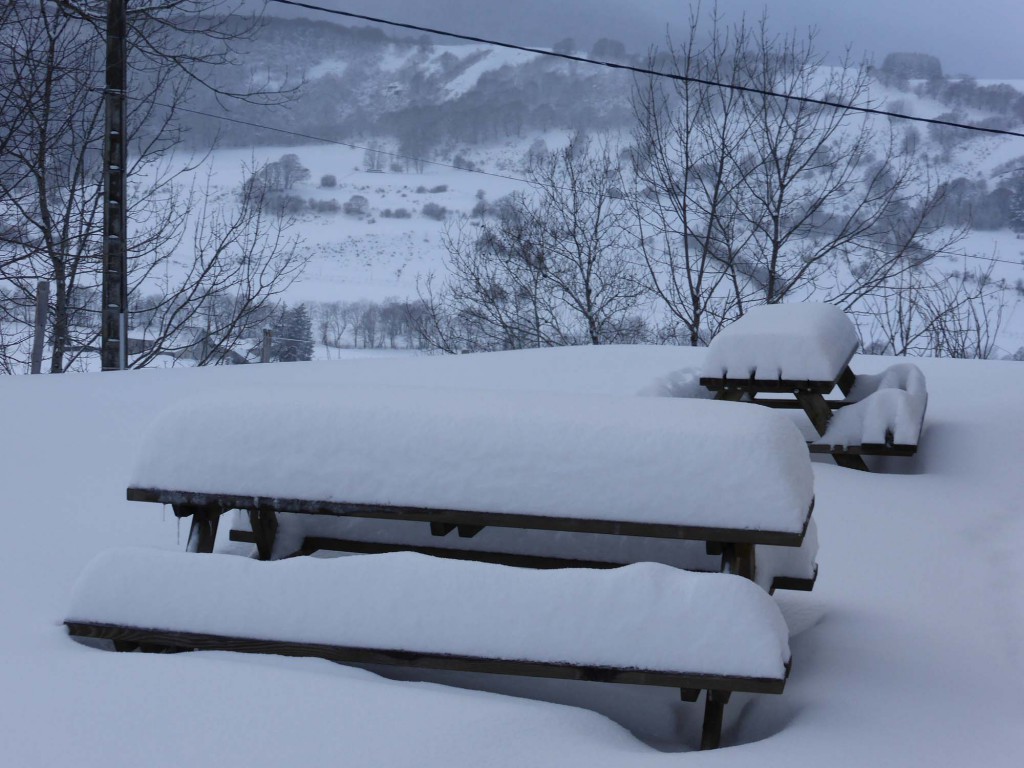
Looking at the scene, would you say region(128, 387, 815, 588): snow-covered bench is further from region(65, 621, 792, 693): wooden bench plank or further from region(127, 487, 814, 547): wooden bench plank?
region(65, 621, 792, 693): wooden bench plank

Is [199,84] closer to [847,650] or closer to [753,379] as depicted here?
[753,379]

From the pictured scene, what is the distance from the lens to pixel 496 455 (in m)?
2.66

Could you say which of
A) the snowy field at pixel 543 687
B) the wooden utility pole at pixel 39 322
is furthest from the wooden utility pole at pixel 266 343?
the snowy field at pixel 543 687

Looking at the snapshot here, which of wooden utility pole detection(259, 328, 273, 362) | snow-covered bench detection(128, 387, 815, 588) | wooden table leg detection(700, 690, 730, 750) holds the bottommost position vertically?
wooden utility pole detection(259, 328, 273, 362)

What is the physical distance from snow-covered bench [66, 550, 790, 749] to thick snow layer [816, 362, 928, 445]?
369 centimetres

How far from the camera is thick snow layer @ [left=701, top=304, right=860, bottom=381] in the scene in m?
5.92

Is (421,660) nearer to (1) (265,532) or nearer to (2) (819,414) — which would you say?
(1) (265,532)

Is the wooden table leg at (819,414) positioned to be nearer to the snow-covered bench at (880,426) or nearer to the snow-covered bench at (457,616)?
the snow-covered bench at (880,426)

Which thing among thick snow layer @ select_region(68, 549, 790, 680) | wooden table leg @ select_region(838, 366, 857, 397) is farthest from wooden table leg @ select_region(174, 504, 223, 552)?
wooden table leg @ select_region(838, 366, 857, 397)

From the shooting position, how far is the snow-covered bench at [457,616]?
7.75 feet

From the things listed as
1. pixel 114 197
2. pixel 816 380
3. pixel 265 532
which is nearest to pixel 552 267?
pixel 114 197

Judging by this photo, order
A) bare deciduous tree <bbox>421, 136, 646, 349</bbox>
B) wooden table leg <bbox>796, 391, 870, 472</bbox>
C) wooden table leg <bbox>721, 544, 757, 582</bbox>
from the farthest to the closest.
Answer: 1. bare deciduous tree <bbox>421, 136, 646, 349</bbox>
2. wooden table leg <bbox>796, 391, 870, 472</bbox>
3. wooden table leg <bbox>721, 544, 757, 582</bbox>

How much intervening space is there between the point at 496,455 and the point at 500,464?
30 mm

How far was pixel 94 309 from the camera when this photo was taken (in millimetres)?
15477
